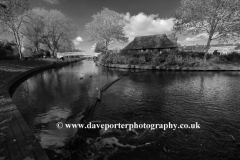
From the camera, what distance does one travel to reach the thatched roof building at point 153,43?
1394 inches

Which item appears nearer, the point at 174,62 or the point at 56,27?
the point at 174,62

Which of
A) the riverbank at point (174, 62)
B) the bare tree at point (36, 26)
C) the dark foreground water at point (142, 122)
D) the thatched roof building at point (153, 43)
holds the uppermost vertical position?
the bare tree at point (36, 26)

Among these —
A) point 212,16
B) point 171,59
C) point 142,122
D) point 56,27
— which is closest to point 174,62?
point 171,59

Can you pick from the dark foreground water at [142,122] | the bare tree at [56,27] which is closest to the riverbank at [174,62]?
the dark foreground water at [142,122]

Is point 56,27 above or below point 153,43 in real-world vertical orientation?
above

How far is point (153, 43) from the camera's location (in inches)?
1464

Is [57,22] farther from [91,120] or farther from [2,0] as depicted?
[91,120]

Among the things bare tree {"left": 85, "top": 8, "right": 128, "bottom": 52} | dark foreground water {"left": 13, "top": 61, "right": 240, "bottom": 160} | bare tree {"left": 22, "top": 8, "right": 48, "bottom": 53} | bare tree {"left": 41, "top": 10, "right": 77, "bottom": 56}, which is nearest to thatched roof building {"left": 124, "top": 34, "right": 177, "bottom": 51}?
bare tree {"left": 85, "top": 8, "right": 128, "bottom": 52}

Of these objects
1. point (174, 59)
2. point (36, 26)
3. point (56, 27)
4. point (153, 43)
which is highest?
point (56, 27)

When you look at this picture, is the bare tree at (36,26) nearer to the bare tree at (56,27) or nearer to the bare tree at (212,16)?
the bare tree at (56,27)

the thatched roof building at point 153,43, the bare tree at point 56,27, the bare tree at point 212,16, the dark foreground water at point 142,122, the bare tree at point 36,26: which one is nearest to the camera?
the dark foreground water at point 142,122

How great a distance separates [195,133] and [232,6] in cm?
2377

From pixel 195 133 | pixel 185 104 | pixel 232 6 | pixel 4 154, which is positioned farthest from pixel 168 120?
pixel 232 6

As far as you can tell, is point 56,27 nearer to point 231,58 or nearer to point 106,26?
point 106,26
